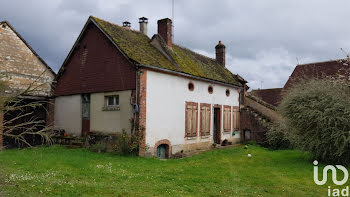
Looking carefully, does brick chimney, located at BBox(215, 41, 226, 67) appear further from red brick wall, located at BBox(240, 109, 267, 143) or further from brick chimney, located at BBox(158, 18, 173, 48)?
brick chimney, located at BBox(158, 18, 173, 48)

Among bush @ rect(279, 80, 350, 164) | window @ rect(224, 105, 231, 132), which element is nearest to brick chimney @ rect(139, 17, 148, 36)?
window @ rect(224, 105, 231, 132)

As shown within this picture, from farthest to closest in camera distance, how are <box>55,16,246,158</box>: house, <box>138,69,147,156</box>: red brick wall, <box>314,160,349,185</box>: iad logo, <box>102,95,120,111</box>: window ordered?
1. <box>102,95,120,111</box>: window
2. <box>55,16,246,158</box>: house
3. <box>138,69,147,156</box>: red brick wall
4. <box>314,160,349,185</box>: iad logo

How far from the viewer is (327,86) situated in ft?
40.1

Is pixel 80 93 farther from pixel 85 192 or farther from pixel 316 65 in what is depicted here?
pixel 316 65

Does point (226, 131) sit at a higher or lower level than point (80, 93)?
lower

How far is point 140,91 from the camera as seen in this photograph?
1430 centimetres

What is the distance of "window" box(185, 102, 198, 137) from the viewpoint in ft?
56.3

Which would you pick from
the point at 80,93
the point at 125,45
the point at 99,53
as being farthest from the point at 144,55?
the point at 80,93

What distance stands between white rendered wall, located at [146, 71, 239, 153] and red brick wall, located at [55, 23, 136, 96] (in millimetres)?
1284

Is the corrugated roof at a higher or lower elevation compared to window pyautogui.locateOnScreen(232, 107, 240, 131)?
higher

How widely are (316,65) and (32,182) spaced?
29.0 m

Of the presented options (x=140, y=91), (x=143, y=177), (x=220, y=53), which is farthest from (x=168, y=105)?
(x=220, y=53)

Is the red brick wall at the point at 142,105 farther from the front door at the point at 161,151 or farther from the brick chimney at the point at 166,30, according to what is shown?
the brick chimney at the point at 166,30

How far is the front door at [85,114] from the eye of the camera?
16.9 m
